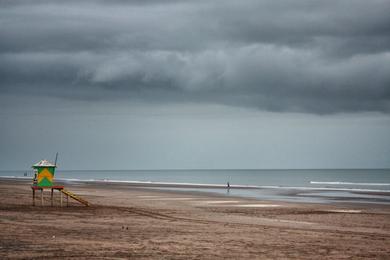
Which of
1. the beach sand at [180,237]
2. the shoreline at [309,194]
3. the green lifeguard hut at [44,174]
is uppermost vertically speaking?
the green lifeguard hut at [44,174]

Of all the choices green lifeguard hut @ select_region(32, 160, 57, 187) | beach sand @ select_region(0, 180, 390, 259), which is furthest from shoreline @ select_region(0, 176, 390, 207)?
green lifeguard hut @ select_region(32, 160, 57, 187)

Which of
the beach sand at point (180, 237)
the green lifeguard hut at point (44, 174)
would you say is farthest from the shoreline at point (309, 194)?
the green lifeguard hut at point (44, 174)

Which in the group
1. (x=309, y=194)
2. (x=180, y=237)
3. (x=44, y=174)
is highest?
(x=44, y=174)

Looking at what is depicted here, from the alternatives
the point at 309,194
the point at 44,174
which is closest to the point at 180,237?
the point at 44,174

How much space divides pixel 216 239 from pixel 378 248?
5.38 m

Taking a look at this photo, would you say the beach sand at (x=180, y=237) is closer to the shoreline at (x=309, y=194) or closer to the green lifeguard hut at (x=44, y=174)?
the green lifeguard hut at (x=44, y=174)

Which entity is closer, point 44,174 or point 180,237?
point 180,237

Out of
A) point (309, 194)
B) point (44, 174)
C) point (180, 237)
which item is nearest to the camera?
point (180, 237)

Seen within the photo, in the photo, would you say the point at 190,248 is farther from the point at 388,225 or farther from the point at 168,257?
the point at 388,225

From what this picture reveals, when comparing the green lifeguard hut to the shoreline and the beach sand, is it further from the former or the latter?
the shoreline

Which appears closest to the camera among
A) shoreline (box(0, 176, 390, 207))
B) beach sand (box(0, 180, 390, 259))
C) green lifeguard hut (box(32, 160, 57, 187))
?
beach sand (box(0, 180, 390, 259))

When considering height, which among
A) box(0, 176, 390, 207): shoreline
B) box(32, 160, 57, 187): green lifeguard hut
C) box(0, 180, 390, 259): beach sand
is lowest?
box(0, 180, 390, 259): beach sand

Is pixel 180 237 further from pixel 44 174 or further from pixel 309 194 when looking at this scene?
pixel 309 194

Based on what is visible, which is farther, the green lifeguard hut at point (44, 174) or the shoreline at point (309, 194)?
the shoreline at point (309, 194)
